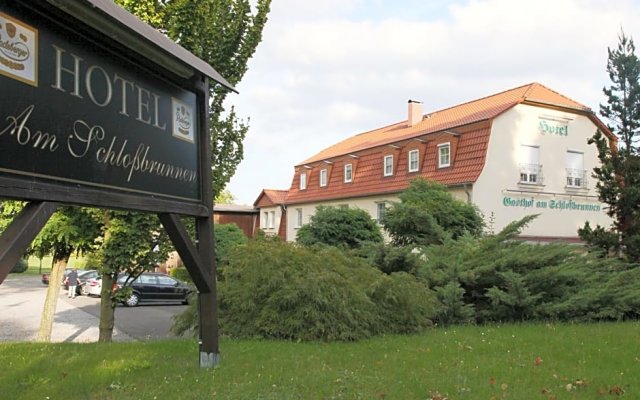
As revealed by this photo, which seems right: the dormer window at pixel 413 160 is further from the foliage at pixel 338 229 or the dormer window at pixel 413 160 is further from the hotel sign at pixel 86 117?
the hotel sign at pixel 86 117

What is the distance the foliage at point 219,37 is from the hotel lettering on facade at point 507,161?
49.4ft

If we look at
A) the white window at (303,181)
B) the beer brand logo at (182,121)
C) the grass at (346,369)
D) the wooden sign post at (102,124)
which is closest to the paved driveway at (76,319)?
the grass at (346,369)

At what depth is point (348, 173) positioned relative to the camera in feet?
120

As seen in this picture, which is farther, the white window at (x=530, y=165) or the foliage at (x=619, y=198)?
the white window at (x=530, y=165)

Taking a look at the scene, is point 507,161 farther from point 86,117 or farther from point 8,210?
point 86,117

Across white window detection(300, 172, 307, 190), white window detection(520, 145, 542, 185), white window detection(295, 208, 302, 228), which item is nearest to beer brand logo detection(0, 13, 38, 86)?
white window detection(520, 145, 542, 185)

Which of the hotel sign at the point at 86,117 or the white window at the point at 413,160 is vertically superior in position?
the white window at the point at 413,160

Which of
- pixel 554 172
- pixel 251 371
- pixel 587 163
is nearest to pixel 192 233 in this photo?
pixel 251 371

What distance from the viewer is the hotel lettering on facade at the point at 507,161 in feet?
88.4

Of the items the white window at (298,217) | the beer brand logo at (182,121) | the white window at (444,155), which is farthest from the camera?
the white window at (298,217)

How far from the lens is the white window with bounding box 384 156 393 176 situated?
107 ft

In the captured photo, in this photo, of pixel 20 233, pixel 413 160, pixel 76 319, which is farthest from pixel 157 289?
pixel 20 233

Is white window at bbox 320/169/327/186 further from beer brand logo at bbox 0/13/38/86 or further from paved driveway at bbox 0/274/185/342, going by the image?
beer brand logo at bbox 0/13/38/86

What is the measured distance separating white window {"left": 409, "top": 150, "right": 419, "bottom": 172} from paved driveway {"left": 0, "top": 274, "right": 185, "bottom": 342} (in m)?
13.6
